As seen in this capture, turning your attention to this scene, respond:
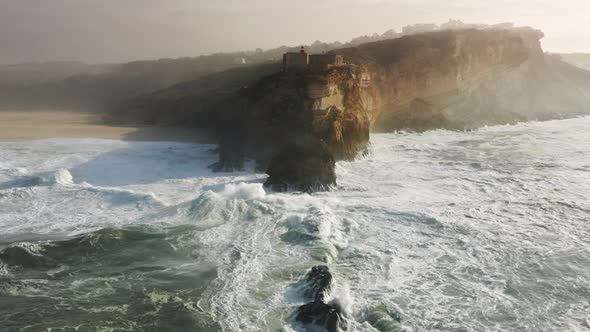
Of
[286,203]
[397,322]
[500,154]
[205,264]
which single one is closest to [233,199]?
[286,203]

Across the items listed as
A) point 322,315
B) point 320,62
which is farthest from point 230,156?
point 322,315

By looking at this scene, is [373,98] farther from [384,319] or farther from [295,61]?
[384,319]

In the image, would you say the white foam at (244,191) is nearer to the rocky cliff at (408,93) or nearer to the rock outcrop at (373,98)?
the rock outcrop at (373,98)

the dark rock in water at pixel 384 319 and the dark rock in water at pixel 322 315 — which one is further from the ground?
the dark rock in water at pixel 322 315

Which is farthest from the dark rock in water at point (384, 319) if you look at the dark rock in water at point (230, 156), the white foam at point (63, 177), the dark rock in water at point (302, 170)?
the white foam at point (63, 177)

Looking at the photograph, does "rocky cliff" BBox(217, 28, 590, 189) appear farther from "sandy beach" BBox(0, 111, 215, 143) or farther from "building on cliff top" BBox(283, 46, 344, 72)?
"sandy beach" BBox(0, 111, 215, 143)

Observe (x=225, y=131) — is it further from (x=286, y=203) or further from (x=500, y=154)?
(x=500, y=154)
